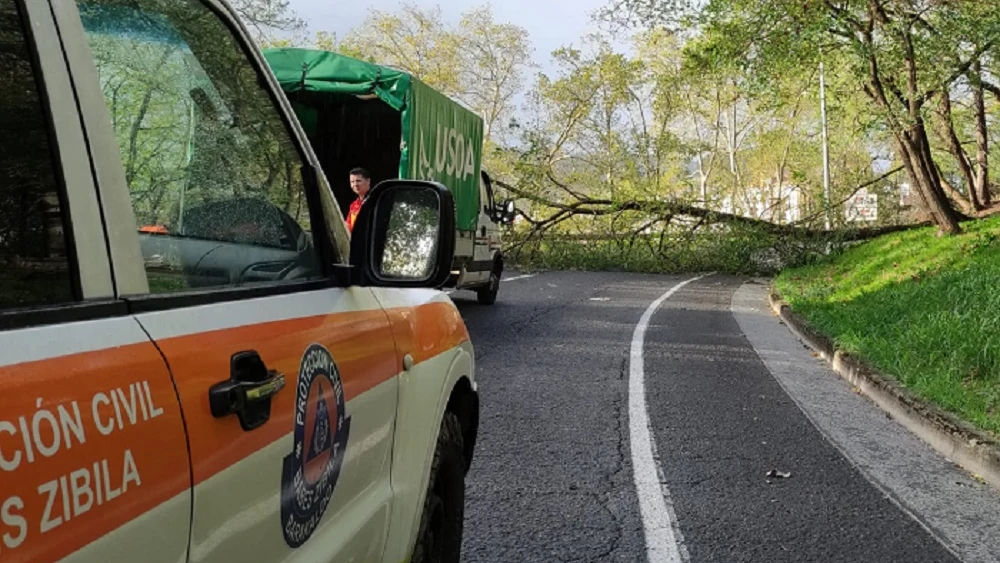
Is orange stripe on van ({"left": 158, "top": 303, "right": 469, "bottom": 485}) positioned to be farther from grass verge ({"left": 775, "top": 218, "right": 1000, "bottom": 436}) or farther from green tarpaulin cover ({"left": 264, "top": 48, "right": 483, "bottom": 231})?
green tarpaulin cover ({"left": 264, "top": 48, "right": 483, "bottom": 231})

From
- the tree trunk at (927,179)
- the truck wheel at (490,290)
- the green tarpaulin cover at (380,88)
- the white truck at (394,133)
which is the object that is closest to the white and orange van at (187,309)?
the white truck at (394,133)

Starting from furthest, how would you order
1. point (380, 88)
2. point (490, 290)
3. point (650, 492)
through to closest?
point (490, 290), point (380, 88), point (650, 492)

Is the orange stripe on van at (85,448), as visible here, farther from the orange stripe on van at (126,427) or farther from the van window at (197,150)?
the van window at (197,150)

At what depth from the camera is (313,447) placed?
6.44 ft

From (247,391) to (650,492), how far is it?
3.81 m

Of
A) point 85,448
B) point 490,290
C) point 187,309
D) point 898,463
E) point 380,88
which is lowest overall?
point 898,463

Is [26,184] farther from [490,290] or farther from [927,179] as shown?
[927,179]

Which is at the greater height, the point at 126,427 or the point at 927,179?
the point at 927,179

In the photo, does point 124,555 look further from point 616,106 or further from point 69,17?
point 616,106

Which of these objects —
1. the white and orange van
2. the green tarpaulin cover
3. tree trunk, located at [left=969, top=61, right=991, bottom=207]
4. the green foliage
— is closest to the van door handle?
the white and orange van

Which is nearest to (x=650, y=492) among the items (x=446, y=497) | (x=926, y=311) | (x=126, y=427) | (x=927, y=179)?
(x=446, y=497)

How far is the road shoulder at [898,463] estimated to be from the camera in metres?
4.49

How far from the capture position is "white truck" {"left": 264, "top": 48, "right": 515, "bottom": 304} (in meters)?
9.81

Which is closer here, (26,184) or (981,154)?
(26,184)
